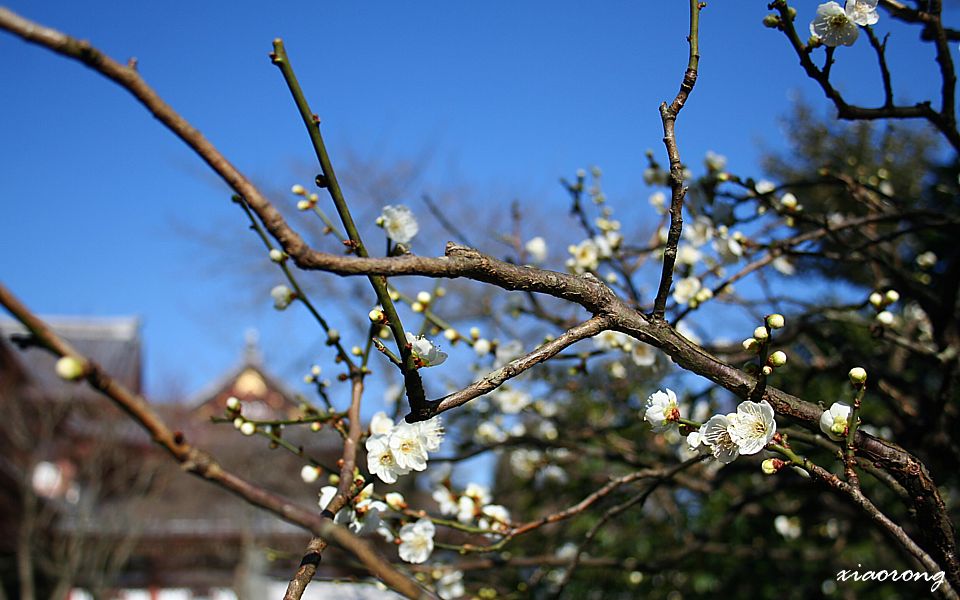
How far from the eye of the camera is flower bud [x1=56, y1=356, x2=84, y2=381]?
707 millimetres

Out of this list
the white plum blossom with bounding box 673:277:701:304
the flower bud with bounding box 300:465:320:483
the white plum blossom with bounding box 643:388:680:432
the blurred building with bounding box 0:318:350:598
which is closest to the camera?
the white plum blossom with bounding box 643:388:680:432

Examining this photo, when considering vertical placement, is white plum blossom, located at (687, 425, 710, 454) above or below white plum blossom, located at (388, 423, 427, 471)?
below

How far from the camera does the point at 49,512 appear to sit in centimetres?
1055

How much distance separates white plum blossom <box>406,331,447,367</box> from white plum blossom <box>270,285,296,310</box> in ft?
2.26

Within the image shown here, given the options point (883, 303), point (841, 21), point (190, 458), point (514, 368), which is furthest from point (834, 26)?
point (190, 458)

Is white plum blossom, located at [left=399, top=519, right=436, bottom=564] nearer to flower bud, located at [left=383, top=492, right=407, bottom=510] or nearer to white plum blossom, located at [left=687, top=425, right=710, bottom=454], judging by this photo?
flower bud, located at [left=383, top=492, right=407, bottom=510]

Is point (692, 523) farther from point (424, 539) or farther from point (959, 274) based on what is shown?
point (424, 539)

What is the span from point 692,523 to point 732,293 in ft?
7.21

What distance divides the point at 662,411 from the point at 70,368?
93 centimetres

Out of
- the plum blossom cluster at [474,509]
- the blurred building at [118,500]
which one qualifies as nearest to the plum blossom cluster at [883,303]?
the plum blossom cluster at [474,509]

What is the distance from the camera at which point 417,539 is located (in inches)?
66.5

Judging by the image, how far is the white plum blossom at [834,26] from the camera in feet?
5.05

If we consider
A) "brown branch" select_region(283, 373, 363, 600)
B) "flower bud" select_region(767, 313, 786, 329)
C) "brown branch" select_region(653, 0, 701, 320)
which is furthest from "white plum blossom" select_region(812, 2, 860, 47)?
"brown branch" select_region(283, 373, 363, 600)

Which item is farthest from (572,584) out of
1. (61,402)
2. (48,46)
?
(61,402)
